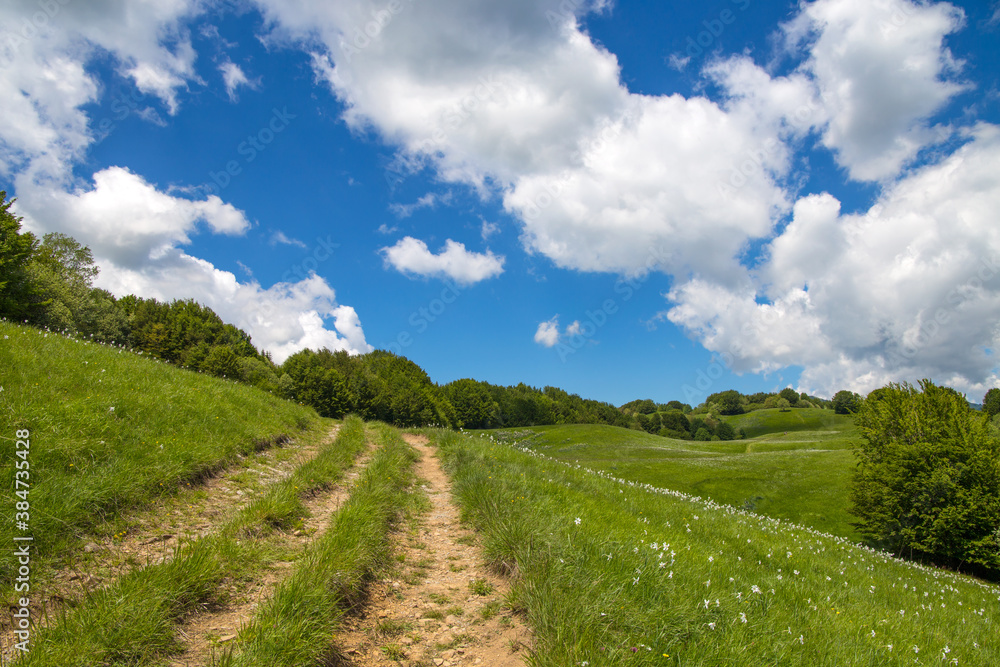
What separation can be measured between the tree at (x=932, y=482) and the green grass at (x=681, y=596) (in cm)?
2218

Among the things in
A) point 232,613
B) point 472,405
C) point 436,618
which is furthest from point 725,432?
point 232,613

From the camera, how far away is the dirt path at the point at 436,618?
4281 mm

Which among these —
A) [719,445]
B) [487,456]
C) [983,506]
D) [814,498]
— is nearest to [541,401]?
[719,445]

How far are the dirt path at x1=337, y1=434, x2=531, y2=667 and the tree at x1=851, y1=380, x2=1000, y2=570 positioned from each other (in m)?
35.4

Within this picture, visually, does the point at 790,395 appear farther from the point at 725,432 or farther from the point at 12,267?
the point at 12,267

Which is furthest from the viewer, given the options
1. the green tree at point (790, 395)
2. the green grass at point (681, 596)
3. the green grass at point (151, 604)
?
the green tree at point (790, 395)

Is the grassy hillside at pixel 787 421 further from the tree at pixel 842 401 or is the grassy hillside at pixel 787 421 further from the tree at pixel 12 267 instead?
the tree at pixel 12 267

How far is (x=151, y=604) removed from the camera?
155 inches

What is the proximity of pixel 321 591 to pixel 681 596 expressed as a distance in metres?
4.03

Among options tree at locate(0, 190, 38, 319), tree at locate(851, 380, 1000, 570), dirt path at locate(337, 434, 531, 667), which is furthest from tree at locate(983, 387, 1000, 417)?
tree at locate(0, 190, 38, 319)

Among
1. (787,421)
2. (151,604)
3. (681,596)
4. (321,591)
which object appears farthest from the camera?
(787,421)

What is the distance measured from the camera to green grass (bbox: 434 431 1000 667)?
3.99 meters

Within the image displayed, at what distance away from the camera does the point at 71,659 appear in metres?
3.18

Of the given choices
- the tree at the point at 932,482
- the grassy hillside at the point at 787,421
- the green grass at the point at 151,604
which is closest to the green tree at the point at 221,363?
the green grass at the point at 151,604
